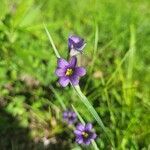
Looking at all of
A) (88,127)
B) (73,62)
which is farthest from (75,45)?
(88,127)

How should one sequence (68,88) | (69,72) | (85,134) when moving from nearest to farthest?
(69,72) → (85,134) → (68,88)

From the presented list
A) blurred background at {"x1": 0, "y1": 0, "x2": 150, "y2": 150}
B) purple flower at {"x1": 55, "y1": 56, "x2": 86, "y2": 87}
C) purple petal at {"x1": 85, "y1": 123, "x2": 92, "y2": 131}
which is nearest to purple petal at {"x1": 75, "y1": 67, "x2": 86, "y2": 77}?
purple flower at {"x1": 55, "y1": 56, "x2": 86, "y2": 87}

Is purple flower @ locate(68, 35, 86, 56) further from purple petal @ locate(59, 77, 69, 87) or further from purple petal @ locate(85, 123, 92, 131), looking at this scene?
purple petal @ locate(85, 123, 92, 131)

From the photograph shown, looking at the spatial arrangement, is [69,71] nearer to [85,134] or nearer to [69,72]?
[69,72]

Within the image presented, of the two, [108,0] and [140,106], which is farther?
[108,0]

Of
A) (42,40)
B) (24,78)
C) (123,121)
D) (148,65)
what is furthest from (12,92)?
(148,65)

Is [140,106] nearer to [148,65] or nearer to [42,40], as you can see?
[148,65]

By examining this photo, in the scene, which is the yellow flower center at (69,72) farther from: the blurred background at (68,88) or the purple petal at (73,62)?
the blurred background at (68,88)
